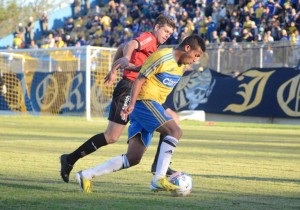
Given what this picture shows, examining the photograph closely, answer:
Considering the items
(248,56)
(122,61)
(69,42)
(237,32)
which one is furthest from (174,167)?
(69,42)

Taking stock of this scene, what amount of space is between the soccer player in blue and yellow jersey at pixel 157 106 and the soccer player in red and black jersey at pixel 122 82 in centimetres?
30

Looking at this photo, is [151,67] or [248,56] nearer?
[151,67]

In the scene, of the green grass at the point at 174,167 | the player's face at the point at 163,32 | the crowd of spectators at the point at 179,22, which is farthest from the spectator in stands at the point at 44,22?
the player's face at the point at 163,32

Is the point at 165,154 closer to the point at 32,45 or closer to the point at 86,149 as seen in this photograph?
the point at 86,149

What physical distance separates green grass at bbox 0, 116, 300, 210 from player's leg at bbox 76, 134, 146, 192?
14 centimetres

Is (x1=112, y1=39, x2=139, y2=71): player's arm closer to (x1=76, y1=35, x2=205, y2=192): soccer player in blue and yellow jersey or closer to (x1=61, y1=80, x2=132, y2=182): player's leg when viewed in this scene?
(x1=61, y1=80, x2=132, y2=182): player's leg

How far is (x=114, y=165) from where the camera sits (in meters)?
8.79

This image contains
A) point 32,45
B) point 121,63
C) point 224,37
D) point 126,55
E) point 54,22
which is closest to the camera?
point 121,63

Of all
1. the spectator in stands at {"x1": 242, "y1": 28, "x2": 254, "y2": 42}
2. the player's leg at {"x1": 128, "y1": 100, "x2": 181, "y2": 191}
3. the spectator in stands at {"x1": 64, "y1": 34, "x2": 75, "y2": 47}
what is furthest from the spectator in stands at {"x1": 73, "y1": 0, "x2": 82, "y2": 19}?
the player's leg at {"x1": 128, "y1": 100, "x2": 181, "y2": 191}

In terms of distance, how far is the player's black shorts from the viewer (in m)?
9.74

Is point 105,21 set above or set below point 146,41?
below

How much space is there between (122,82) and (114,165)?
1.71m

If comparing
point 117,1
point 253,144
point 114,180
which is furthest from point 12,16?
point 114,180

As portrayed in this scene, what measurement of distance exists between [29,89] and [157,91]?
25.6 meters
